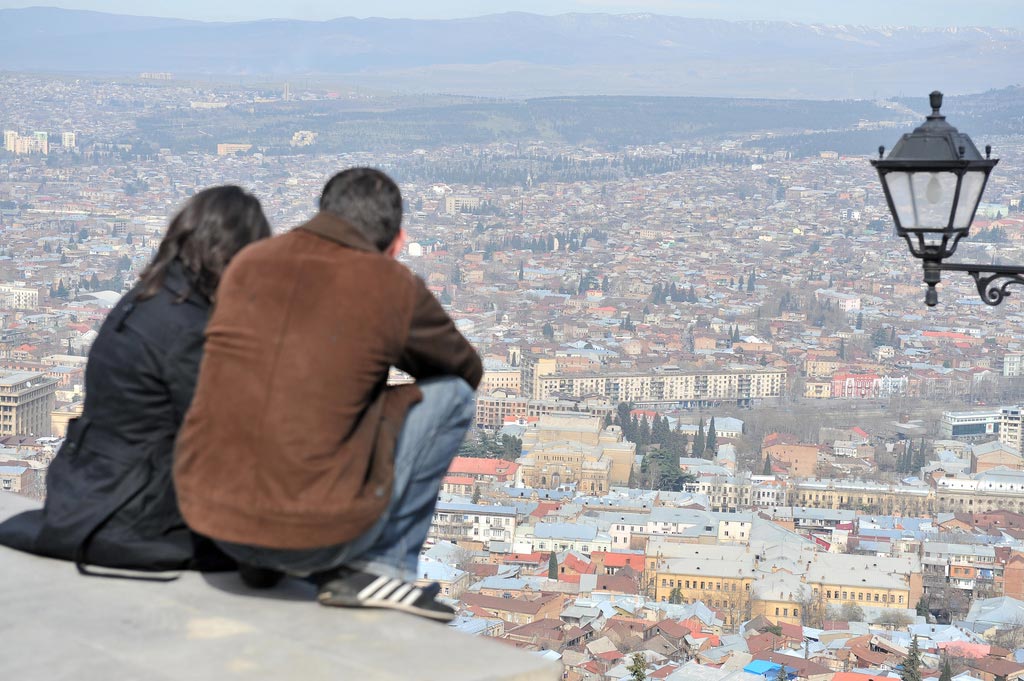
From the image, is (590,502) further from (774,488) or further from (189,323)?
(189,323)

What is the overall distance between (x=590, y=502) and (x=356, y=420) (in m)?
17.2

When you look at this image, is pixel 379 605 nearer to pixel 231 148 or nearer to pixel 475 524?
pixel 475 524

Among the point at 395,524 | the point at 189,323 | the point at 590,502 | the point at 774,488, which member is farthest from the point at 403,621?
the point at 774,488

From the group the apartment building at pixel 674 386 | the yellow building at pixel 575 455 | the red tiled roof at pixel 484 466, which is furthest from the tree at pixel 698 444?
the apartment building at pixel 674 386

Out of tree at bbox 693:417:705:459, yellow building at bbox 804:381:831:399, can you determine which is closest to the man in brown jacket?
tree at bbox 693:417:705:459

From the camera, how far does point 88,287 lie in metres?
31.9

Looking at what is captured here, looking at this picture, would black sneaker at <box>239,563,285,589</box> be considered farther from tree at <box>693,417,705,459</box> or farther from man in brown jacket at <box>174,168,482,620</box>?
tree at <box>693,417,705,459</box>

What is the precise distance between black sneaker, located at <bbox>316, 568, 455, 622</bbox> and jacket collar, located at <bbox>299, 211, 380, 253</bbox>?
36 centimetres

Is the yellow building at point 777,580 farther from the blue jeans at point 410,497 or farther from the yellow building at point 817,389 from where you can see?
the yellow building at point 817,389

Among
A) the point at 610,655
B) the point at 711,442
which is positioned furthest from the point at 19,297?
the point at 610,655

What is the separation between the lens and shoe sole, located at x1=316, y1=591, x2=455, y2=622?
150 centimetres

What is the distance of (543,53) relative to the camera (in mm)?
94250

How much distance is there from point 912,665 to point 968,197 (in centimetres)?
908

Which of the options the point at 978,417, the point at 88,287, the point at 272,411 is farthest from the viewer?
the point at 88,287
